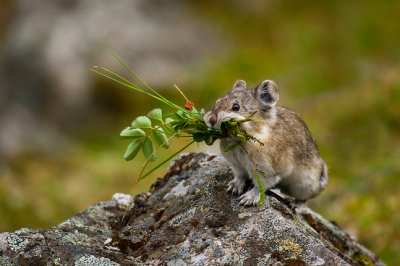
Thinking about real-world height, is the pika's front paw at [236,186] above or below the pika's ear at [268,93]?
below

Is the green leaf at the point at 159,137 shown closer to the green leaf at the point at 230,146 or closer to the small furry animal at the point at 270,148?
the small furry animal at the point at 270,148

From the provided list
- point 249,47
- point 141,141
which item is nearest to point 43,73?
point 249,47

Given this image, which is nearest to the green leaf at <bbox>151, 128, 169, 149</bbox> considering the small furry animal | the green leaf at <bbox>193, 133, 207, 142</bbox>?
the green leaf at <bbox>193, 133, 207, 142</bbox>

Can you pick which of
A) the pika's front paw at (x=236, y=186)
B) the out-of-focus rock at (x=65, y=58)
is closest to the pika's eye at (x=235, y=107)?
the pika's front paw at (x=236, y=186)

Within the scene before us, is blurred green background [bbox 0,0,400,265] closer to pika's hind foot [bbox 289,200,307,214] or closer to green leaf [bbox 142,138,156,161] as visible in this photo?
pika's hind foot [bbox 289,200,307,214]

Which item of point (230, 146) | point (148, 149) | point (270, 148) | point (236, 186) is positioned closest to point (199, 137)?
point (230, 146)

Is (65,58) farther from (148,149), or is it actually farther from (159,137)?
(148,149)

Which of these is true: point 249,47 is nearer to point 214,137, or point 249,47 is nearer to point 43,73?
point 43,73
